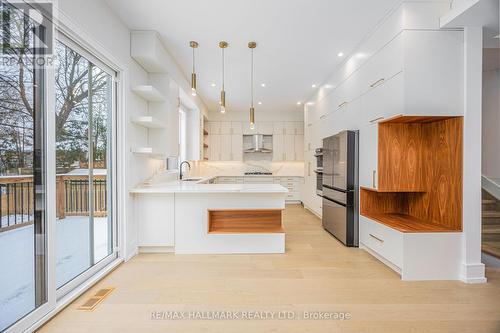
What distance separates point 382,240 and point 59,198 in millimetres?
3330

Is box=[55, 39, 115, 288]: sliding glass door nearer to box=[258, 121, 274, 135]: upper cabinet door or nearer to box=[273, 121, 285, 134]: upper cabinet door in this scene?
Result: box=[258, 121, 274, 135]: upper cabinet door

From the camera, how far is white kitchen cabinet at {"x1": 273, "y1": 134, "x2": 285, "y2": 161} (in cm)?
743

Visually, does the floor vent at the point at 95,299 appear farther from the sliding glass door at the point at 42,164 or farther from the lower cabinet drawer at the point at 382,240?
the lower cabinet drawer at the point at 382,240

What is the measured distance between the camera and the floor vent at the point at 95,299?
199 cm

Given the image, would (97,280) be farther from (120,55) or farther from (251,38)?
(251,38)

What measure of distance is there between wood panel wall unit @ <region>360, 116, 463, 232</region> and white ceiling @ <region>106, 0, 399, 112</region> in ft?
4.46

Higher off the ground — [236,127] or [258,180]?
[236,127]

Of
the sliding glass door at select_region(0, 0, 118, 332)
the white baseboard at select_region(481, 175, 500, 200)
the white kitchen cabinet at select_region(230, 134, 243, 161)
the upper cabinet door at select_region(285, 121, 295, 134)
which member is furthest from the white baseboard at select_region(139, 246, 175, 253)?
the upper cabinet door at select_region(285, 121, 295, 134)

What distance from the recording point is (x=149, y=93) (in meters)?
3.24

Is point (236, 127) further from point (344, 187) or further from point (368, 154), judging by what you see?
point (368, 154)

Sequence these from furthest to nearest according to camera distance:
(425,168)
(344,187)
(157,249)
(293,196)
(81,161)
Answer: (293,196) → (344,187) → (157,249) → (425,168) → (81,161)

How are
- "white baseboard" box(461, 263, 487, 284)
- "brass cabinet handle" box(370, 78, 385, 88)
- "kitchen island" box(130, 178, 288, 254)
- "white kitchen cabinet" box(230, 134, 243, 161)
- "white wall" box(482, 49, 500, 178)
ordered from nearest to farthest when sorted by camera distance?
"white baseboard" box(461, 263, 487, 284)
"brass cabinet handle" box(370, 78, 385, 88)
"kitchen island" box(130, 178, 288, 254)
"white wall" box(482, 49, 500, 178)
"white kitchen cabinet" box(230, 134, 243, 161)

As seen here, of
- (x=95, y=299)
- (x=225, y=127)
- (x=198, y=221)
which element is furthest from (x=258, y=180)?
(x=95, y=299)

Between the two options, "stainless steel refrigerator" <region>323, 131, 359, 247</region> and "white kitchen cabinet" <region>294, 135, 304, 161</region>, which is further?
"white kitchen cabinet" <region>294, 135, 304, 161</region>
